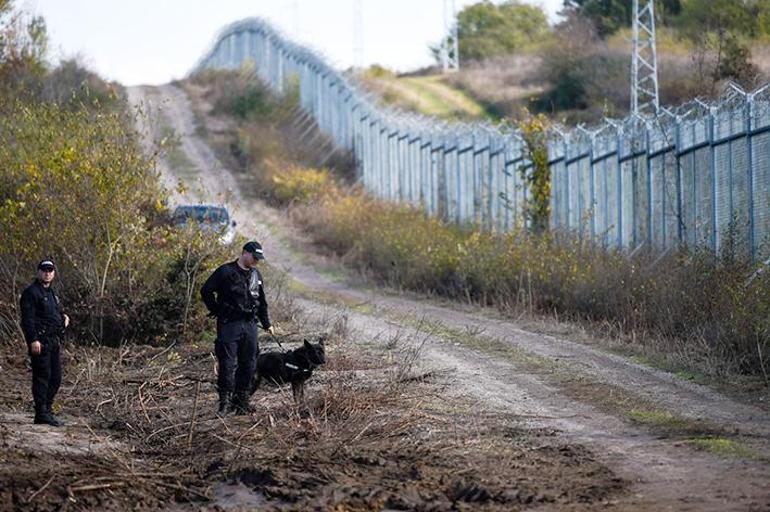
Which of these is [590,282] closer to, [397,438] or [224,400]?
[224,400]

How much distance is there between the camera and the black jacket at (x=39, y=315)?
1400 cm

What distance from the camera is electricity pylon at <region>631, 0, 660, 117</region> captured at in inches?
1352

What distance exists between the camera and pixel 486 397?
14.4 meters

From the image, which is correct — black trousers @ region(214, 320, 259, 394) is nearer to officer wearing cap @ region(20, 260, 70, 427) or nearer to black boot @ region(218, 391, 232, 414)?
black boot @ region(218, 391, 232, 414)

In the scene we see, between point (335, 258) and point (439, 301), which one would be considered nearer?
point (439, 301)

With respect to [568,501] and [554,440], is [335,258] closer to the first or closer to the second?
[554,440]

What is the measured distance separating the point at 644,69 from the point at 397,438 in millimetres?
37974

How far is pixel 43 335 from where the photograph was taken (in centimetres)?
1413

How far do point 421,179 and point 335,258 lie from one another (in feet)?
20.7

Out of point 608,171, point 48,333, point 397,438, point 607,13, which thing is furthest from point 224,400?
point 607,13

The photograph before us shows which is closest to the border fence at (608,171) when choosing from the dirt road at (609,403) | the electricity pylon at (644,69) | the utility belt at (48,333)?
the electricity pylon at (644,69)

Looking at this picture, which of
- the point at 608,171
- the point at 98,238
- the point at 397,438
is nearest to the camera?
the point at 397,438

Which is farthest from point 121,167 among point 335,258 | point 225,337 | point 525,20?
point 525,20

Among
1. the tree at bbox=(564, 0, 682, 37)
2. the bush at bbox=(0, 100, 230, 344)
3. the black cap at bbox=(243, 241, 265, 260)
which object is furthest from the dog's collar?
the tree at bbox=(564, 0, 682, 37)
